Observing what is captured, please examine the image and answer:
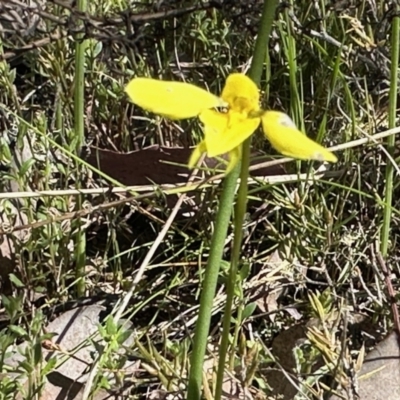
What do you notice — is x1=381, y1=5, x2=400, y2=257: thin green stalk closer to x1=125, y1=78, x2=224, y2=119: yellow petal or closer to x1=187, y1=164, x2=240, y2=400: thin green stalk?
x1=187, y1=164, x2=240, y2=400: thin green stalk

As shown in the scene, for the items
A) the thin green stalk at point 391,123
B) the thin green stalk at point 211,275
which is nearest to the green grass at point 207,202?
the thin green stalk at point 391,123

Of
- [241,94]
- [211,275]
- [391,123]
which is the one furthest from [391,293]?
[241,94]

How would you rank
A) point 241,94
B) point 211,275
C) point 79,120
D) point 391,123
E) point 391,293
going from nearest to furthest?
1. point 241,94
2. point 211,275
3. point 391,293
4. point 391,123
5. point 79,120

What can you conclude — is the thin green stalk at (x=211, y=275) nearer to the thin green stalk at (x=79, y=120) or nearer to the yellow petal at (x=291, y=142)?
the yellow petal at (x=291, y=142)

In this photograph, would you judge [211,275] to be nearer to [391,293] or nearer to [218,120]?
[218,120]

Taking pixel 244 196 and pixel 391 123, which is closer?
pixel 244 196

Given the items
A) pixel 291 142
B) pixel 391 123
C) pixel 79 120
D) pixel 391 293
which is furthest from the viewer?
pixel 79 120

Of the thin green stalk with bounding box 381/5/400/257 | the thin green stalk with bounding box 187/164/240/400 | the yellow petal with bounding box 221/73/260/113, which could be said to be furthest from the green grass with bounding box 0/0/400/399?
the yellow petal with bounding box 221/73/260/113

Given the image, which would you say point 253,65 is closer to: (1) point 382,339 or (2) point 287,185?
(1) point 382,339
